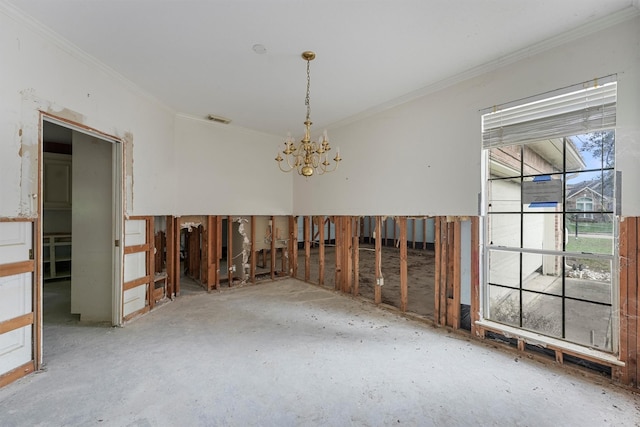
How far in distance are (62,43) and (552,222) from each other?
4871mm

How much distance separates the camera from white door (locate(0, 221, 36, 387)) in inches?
81.4

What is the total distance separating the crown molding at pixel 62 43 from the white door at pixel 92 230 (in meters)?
0.78

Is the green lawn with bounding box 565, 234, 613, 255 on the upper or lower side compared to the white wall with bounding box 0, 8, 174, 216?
lower

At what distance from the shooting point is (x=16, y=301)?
2158mm

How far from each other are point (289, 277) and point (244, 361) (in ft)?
10.7

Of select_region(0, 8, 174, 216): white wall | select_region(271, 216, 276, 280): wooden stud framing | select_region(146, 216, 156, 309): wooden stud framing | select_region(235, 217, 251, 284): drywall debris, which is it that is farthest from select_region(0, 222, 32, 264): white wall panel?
select_region(271, 216, 276, 280): wooden stud framing

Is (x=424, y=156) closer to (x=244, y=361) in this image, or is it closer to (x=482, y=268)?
(x=482, y=268)

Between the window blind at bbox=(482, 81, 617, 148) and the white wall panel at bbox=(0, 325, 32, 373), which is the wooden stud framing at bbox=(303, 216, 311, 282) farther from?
the white wall panel at bbox=(0, 325, 32, 373)

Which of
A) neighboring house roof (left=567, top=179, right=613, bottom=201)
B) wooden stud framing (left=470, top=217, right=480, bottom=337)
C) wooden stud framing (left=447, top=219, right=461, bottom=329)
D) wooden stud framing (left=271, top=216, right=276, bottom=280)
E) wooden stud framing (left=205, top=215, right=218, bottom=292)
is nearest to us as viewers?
neighboring house roof (left=567, top=179, right=613, bottom=201)

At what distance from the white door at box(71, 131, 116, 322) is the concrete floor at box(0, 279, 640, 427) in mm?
266

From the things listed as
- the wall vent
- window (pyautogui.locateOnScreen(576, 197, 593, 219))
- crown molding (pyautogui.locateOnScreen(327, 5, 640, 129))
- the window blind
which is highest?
the wall vent

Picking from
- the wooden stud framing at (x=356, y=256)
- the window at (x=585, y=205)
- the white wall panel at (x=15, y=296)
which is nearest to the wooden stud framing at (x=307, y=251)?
the wooden stud framing at (x=356, y=256)

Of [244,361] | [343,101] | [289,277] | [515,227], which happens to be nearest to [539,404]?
[515,227]

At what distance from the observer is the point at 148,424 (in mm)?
1710
